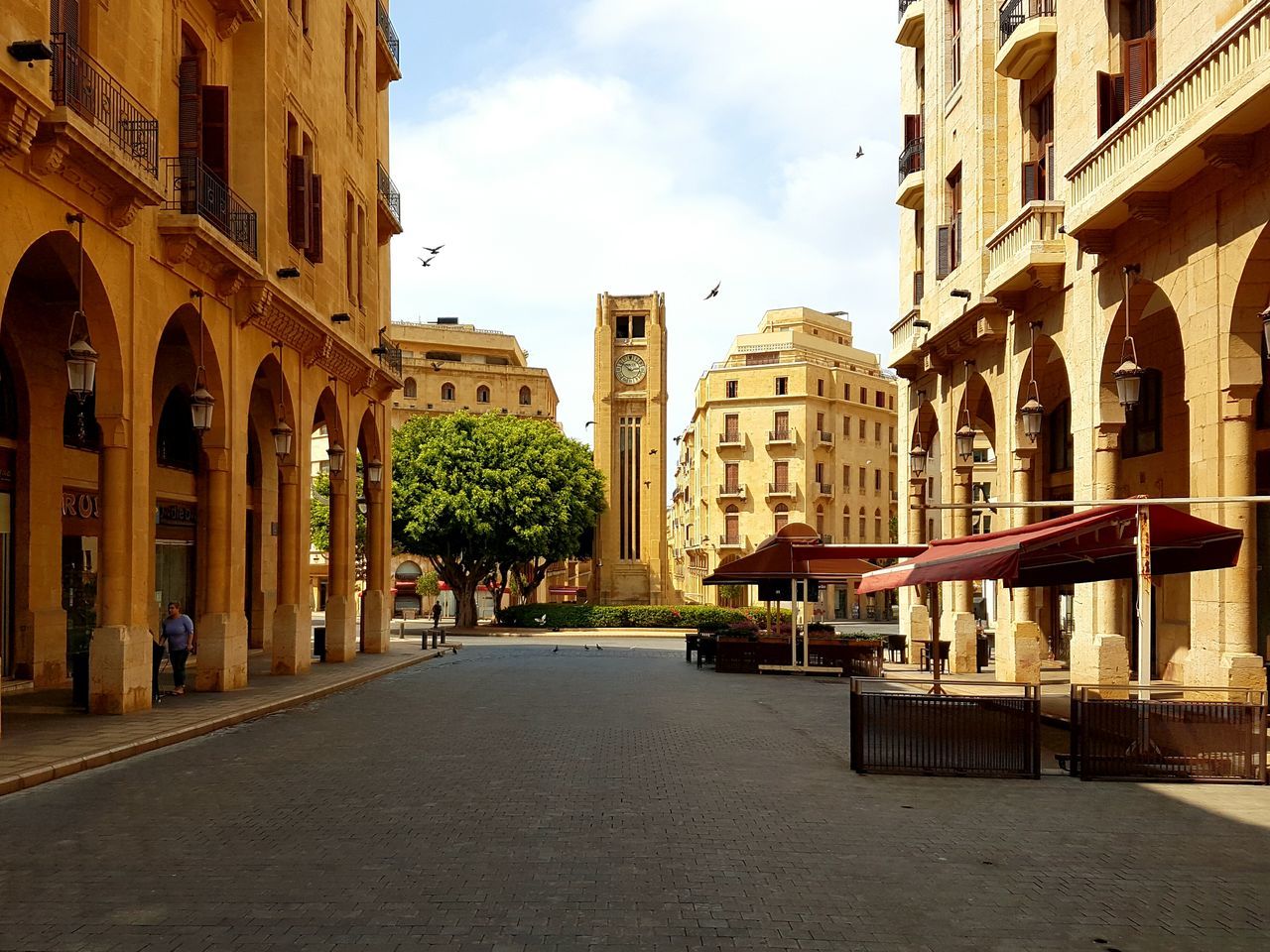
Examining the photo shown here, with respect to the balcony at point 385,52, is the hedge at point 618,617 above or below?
below

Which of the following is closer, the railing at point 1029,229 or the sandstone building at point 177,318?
the sandstone building at point 177,318

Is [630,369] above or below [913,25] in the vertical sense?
below

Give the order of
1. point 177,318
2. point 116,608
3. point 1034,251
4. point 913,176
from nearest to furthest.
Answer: point 116,608, point 177,318, point 1034,251, point 913,176

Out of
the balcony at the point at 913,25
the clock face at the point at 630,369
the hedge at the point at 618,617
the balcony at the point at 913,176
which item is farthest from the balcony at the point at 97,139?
the clock face at the point at 630,369

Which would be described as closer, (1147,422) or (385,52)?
(1147,422)

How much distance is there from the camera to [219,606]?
19.7 meters

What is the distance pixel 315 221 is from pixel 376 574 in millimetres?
10839

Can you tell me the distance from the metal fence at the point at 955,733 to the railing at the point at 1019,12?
1511 cm

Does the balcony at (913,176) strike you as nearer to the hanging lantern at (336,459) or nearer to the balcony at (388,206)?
the balcony at (388,206)

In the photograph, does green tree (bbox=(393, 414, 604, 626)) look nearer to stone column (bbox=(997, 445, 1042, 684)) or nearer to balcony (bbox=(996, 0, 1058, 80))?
stone column (bbox=(997, 445, 1042, 684))

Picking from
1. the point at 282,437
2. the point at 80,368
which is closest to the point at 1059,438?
the point at 282,437

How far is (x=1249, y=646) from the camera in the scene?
45.2ft

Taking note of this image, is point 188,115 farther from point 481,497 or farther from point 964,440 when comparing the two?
point 481,497

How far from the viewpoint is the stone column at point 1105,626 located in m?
17.4
